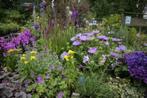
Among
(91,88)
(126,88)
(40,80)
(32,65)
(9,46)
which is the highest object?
(9,46)

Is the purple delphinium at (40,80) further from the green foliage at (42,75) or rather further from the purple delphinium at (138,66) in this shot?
the purple delphinium at (138,66)

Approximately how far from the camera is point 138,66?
3.83m

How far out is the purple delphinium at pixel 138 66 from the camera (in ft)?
12.4

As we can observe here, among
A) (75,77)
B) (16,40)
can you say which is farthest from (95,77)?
(16,40)

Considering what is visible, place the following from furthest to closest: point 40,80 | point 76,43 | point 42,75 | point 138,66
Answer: point 76,43, point 138,66, point 42,75, point 40,80

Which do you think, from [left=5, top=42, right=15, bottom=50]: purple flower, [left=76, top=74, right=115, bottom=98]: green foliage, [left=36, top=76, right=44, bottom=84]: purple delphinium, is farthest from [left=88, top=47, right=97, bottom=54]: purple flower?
[left=5, top=42, right=15, bottom=50]: purple flower

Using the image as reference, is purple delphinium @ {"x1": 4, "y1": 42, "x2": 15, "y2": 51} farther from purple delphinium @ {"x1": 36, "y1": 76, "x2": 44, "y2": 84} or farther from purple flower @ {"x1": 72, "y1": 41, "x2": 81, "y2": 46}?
purple delphinium @ {"x1": 36, "y1": 76, "x2": 44, "y2": 84}

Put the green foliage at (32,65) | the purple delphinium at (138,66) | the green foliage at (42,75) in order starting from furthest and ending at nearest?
the purple delphinium at (138,66), the green foliage at (32,65), the green foliage at (42,75)

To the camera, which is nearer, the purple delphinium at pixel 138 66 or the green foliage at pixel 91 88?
the green foliage at pixel 91 88

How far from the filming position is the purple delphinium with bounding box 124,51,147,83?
379cm

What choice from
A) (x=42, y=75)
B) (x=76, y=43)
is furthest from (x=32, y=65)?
(x=76, y=43)

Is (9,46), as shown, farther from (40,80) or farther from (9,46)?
(40,80)

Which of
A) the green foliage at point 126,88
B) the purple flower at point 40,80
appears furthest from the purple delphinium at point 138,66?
the purple flower at point 40,80

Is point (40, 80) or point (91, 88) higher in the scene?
point (40, 80)
